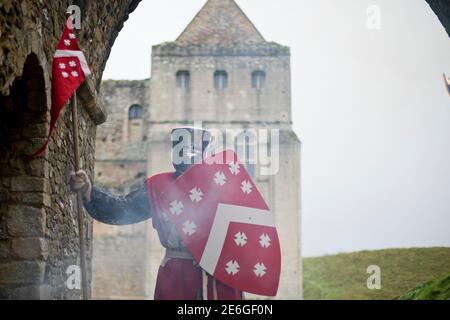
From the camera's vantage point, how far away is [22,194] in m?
6.35

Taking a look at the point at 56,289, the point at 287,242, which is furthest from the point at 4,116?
the point at 287,242

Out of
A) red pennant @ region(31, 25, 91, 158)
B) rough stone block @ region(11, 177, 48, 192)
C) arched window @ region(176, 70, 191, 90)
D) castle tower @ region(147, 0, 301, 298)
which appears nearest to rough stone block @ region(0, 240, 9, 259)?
rough stone block @ region(11, 177, 48, 192)

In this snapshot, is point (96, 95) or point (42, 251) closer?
point (42, 251)

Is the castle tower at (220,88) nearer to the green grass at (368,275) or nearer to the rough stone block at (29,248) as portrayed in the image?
the green grass at (368,275)

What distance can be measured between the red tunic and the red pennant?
115 centimetres

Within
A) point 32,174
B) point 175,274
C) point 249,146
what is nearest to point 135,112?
point 249,146

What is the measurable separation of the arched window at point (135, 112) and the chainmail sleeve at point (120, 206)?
2926cm

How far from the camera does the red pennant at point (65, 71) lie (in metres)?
6.32

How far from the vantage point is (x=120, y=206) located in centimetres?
592

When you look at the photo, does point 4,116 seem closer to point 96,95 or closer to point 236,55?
point 96,95

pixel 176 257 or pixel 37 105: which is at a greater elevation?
pixel 37 105

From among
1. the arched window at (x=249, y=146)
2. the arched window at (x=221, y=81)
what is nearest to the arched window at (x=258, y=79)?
the arched window at (x=221, y=81)

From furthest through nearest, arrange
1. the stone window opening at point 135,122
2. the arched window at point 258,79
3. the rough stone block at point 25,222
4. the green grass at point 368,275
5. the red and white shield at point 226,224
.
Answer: the stone window opening at point 135,122
the arched window at point 258,79
the green grass at point 368,275
the rough stone block at point 25,222
the red and white shield at point 226,224
